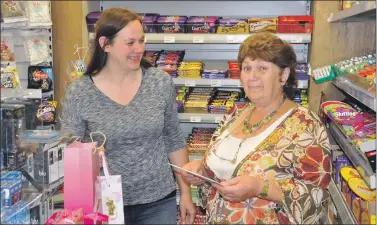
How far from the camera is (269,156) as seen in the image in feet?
6.16

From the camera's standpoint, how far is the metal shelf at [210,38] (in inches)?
153

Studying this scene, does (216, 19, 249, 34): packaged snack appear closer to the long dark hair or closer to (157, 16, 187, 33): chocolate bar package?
(157, 16, 187, 33): chocolate bar package

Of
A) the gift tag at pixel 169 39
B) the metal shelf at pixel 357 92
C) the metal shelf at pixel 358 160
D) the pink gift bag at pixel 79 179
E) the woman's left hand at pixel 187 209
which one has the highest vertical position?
the gift tag at pixel 169 39

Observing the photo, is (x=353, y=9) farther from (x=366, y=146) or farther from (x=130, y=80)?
(x=130, y=80)

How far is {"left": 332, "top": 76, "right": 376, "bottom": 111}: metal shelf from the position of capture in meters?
2.40

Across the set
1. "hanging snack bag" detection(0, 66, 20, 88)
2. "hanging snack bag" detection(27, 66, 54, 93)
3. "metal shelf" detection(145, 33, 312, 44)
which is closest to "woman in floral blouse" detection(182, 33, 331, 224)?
"hanging snack bag" detection(0, 66, 20, 88)

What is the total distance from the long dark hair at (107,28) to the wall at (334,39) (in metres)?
2.06

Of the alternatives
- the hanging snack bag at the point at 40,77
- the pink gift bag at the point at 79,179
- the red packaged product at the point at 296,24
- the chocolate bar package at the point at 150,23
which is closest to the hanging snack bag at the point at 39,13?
the hanging snack bag at the point at 40,77

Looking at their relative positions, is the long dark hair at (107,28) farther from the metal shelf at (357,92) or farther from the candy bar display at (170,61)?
the candy bar display at (170,61)

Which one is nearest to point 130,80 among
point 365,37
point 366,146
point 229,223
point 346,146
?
point 229,223

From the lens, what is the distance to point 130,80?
2.29 meters

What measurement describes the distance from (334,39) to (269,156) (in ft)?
7.66

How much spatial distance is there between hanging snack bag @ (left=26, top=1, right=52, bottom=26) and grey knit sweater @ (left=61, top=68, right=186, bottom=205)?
6.58ft

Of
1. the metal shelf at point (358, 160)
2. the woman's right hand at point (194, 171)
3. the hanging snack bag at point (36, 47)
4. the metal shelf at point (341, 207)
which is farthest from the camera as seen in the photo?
the hanging snack bag at point (36, 47)
